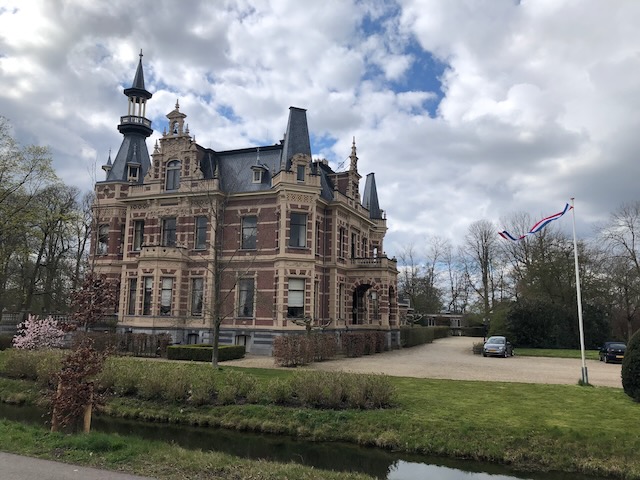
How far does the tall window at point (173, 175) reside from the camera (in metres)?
31.7

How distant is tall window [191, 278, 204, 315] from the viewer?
99.9 ft

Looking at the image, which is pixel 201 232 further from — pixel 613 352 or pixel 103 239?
pixel 613 352

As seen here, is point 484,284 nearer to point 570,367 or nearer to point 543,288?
point 543,288

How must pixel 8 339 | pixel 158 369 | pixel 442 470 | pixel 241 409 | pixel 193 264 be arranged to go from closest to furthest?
pixel 442 470
pixel 241 409
pixel 158 369
pixel 8 339
pixel 193 264

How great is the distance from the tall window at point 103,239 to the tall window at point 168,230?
5.64m

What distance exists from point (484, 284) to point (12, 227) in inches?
2019

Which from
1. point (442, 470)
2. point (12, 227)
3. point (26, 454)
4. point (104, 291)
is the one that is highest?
point (12, 227)

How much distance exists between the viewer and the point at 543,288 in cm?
4106

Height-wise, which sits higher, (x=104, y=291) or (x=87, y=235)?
(x=87, y=235)

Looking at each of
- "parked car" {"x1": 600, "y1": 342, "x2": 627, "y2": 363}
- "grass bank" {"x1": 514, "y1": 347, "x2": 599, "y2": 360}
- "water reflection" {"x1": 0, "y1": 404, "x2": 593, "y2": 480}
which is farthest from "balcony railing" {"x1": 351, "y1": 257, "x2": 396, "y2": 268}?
"water reflection" {"x1": 0, "y1": 404, "x2": 593, "y2": 480}

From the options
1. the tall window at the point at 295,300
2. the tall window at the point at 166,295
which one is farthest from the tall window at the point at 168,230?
the tall window at the point at 295,300

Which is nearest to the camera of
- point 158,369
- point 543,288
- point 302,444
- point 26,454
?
point 26,454

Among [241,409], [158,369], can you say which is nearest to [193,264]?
[158,369]

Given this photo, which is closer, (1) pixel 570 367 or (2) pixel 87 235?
(1) pixel 570 367
